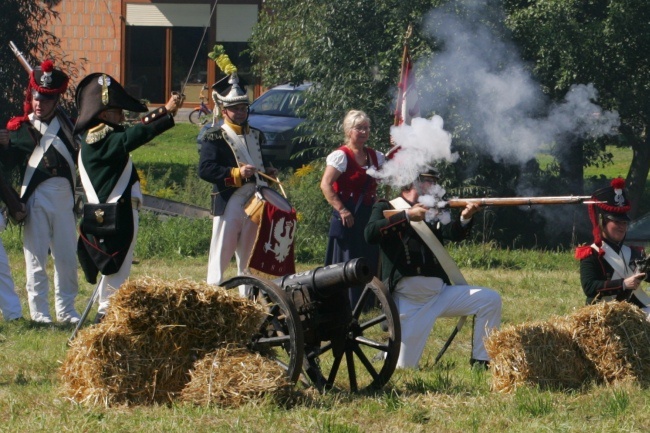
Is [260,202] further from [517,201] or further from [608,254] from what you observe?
[608,254]

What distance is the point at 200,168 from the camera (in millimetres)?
9289

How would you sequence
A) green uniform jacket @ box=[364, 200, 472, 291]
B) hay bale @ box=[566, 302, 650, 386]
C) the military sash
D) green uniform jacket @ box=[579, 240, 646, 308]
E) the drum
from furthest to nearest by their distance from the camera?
the military sash → the drum → green uniform jacket @ box=[364, 200, 472, 291] → green uniform jacket @ box=[579, 240, 646, 308] → hay bale @ box=[566, 302, 650, 386]

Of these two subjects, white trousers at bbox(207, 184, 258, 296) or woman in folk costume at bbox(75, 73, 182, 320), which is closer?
woman in folk costume at bbox(75, 73, 182, 320)

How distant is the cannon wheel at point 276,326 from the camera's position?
6754mm

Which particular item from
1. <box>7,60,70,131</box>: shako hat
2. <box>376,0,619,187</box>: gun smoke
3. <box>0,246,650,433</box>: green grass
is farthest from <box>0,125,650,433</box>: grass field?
<box>376,0,619,187</box>: gun smoke

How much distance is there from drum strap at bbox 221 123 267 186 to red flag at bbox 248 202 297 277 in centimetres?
39

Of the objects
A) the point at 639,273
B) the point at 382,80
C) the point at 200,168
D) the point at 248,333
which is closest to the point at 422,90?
the point at 382,80

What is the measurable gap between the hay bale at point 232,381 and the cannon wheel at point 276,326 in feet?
0.43

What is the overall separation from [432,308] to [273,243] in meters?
1.36

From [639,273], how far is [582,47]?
282 inches

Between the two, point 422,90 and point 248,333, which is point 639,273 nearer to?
point 248,333

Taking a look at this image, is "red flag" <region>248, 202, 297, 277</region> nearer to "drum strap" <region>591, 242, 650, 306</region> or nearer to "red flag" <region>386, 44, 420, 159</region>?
"red flag" <region>386, 44, 420, 159</region>

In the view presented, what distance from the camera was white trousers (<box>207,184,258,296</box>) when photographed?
30.4ft

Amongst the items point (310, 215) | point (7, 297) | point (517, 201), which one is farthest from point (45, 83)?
point (310, 215)
